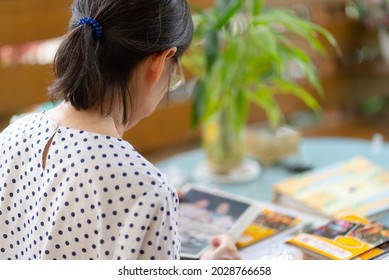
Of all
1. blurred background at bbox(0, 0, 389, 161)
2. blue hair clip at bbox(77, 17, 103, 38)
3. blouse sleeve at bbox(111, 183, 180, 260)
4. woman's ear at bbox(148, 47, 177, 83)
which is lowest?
blurred background at bbox(0, 0, 389, 161)

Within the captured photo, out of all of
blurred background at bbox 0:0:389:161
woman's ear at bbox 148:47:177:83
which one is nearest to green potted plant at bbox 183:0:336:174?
woman's ear at bbox 148:47:177:83

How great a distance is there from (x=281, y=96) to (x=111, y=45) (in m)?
2.97

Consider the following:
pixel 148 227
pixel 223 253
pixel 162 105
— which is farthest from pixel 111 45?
pixel 162 105

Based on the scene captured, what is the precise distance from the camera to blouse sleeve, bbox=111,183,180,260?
3.39 feet

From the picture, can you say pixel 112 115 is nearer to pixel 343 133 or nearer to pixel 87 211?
pixel 87 211

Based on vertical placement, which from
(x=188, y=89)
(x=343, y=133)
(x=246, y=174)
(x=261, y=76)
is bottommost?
(x=343, y=133)

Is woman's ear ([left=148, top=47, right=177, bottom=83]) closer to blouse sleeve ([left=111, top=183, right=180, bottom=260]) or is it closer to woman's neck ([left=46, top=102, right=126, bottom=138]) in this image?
woman's neck ([left=46, top=102, right=126, bottom=138])

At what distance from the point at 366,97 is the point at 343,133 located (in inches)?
14.4

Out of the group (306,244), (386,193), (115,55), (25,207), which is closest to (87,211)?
(25,207)

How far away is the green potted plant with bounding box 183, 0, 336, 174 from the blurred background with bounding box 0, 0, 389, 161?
1.21 metres

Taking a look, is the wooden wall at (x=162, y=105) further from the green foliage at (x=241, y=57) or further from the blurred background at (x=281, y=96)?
the green foliage at (x=241, y=57)

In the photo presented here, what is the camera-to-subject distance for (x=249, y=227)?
1.53 meters

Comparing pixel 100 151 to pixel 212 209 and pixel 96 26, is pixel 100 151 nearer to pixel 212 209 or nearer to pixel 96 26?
pixel 96 26

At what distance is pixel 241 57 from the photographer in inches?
71.7
